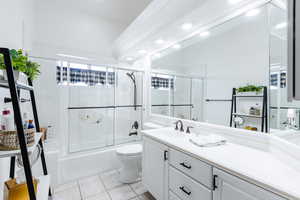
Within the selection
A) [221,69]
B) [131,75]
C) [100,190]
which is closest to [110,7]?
[131,75]

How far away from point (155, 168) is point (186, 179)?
51 cm

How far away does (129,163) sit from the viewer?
2.23 metres

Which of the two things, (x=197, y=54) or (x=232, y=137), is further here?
(x=197, y=54)

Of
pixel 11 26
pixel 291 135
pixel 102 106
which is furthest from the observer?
pixel 102 106

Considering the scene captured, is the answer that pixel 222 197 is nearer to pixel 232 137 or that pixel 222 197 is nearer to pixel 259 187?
pixel 259 187

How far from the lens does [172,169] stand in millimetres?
1434

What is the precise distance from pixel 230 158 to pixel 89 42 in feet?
9.91

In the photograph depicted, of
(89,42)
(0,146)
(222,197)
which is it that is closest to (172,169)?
(222,197)

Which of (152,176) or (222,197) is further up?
(222,197)

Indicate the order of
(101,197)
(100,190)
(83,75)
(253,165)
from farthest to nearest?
(83,75), (100,190), (101,197), (253,165)

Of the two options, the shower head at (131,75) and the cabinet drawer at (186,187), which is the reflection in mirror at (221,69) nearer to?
the cabinet drawer at (186,187)

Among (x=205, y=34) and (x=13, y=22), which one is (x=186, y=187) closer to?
(x=205, y=34)

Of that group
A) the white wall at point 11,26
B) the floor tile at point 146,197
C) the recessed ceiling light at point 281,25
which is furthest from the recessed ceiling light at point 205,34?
the floor tile at point 146,197

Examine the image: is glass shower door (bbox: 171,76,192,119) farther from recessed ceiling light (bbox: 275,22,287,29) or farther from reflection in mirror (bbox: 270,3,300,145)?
recessed ceiling light (bbox: 275,22,287,29)
